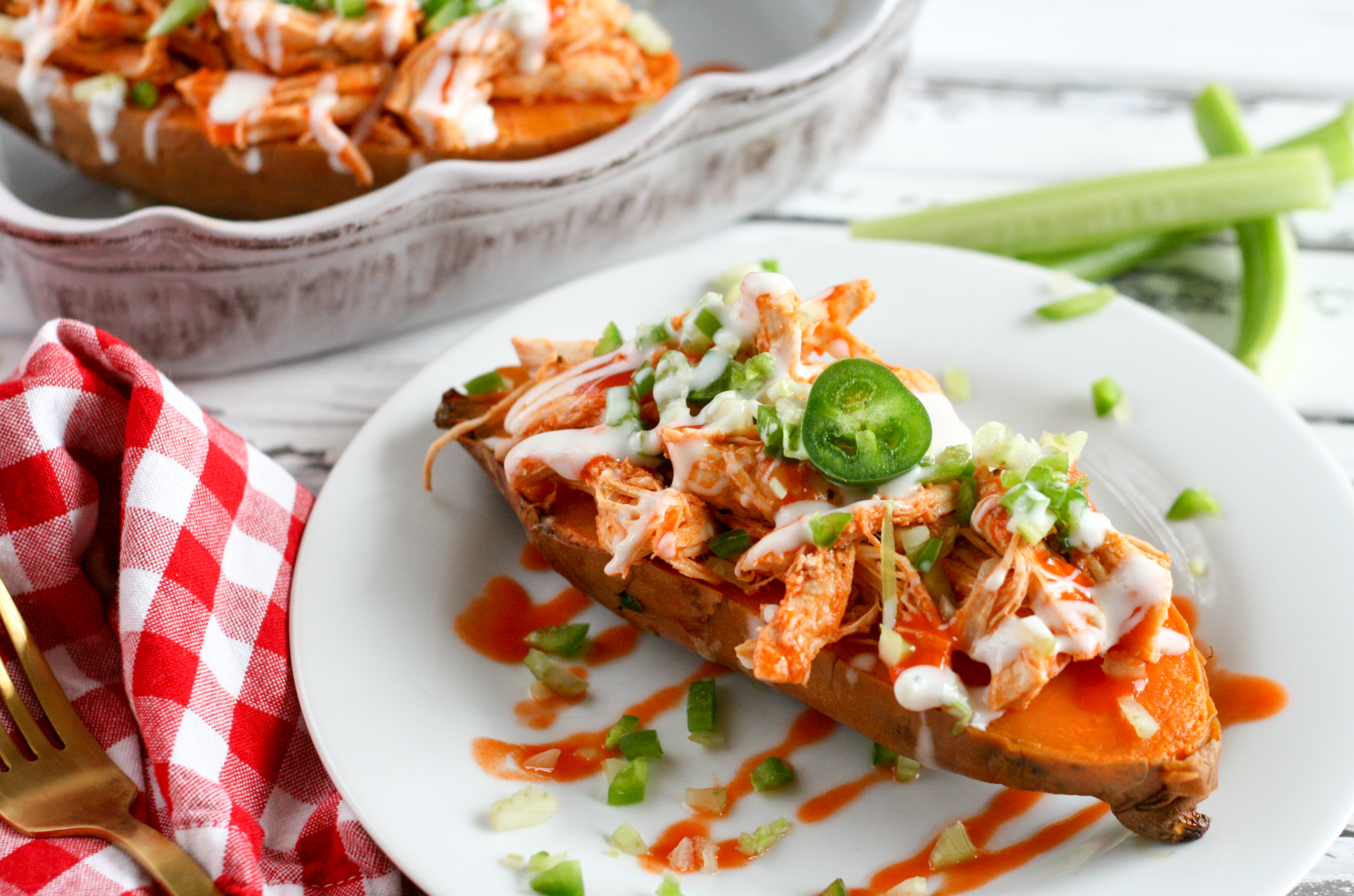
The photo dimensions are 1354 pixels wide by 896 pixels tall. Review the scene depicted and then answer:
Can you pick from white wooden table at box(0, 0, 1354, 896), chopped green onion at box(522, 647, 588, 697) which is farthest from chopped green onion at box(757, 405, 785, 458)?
white wooden table at box(0, 0, 1354, 896)

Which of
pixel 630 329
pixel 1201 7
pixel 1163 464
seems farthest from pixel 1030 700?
pixel 1201 7

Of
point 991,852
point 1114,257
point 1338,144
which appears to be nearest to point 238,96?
point 1114,257

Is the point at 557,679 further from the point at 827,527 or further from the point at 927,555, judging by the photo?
the point at 927,555

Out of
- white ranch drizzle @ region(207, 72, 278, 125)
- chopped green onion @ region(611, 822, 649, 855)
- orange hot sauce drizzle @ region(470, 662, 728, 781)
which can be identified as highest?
white ranch drizzle @ region(207, 72, 278, 125)

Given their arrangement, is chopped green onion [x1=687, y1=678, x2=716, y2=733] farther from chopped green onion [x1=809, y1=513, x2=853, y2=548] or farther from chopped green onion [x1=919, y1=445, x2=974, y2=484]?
chopped green onion [x1=919, y1=445, x2=974, y2=484]

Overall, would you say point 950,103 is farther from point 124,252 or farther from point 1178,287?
point 124,252
